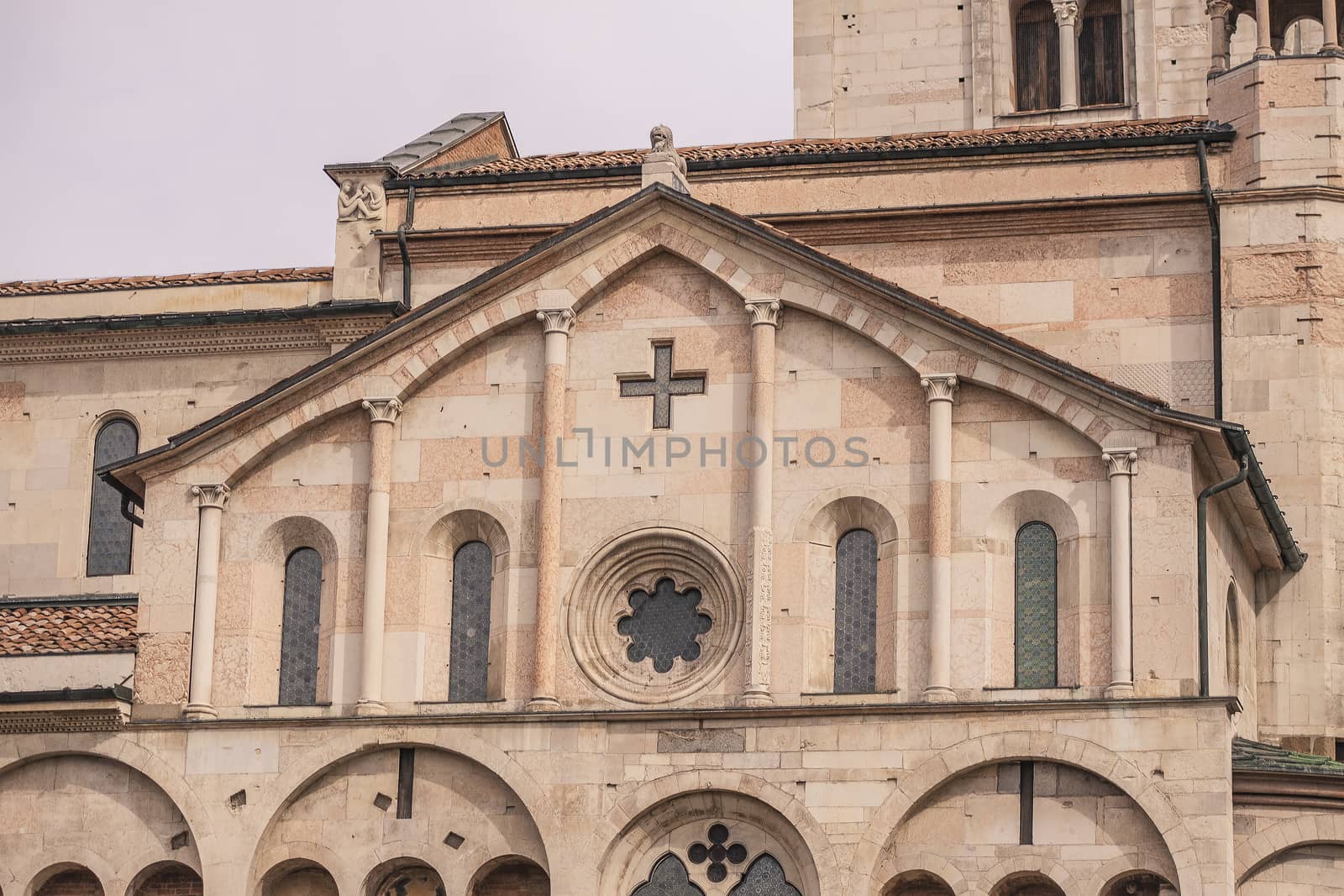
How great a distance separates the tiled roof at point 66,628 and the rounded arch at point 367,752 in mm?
2624

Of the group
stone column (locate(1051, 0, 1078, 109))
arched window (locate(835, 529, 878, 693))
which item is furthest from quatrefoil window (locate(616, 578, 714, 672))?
stone column (locate(1051, 0, 1078, 109))

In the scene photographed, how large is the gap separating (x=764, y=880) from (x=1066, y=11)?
22994 millimetres

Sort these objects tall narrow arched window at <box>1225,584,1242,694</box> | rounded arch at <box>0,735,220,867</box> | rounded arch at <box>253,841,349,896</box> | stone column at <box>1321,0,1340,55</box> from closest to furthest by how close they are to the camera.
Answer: rounded arch at <box>253,841,349,896</box>, rounded arch at <box>0,735,220,867</box>, tall narrow arched window at <box>1225,584,1242,694</box>, stone column at <box>1321,0,1340,55</box>

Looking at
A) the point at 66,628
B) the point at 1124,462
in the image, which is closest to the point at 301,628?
the point at 66,628

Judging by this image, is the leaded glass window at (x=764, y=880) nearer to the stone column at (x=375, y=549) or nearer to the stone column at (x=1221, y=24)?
the stone column at (x=375, y=549)

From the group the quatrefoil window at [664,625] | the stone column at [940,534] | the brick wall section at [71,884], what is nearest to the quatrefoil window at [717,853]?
the quatrefoil window at [664,625]

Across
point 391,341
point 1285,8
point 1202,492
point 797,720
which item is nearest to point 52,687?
point 391,341

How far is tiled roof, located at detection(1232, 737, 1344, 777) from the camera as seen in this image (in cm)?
2986

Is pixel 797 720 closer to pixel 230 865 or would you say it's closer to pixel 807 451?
pixel 807 451

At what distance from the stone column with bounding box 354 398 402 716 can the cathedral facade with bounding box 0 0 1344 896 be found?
4 cm

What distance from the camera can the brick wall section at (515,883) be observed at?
103 feet

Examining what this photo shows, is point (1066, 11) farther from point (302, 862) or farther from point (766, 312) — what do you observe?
point (302, 862)

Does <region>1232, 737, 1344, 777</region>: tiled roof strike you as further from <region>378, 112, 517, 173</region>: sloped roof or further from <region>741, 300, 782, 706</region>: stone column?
<region>378, 112, 517, 173</region>: sloped roof

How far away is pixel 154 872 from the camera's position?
3216 cm
